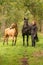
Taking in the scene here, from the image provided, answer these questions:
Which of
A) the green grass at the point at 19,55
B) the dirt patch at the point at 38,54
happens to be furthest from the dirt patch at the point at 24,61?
the dirt patch at the point at 38,54

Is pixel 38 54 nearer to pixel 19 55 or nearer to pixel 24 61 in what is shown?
pixel 19 55

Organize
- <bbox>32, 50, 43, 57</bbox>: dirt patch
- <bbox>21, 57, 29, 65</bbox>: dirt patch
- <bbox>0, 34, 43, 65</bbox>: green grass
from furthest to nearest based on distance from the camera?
<bbox>32, 50, 43, 57</bbox>: dirt patch
<bbox>0, 34, 43, 65</bbox>: green grass
<bbox>21, 57, 29, 65</bbox>: dirt patch

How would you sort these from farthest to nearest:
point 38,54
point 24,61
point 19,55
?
point 38,54 < point 19,55 < point 24,61

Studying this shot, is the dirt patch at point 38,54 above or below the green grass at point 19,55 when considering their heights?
below

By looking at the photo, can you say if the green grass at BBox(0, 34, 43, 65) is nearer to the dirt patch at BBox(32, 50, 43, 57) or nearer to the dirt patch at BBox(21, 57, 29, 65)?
the dirt patch at BBox(32, 50, 43, 57)

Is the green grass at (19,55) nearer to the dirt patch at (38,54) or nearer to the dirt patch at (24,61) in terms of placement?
the dirt patch at (38,54)

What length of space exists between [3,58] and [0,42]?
7.66m

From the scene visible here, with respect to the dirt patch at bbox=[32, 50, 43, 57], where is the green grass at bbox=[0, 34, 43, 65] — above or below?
above

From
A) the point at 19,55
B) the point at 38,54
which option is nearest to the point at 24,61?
the point at 19,55

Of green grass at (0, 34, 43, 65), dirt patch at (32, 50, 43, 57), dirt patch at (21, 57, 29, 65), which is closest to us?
dirt patch at (21, 57, 29, 65)

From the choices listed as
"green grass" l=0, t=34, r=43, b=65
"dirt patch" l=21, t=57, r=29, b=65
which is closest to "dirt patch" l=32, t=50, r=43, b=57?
"green grass" l=0, t=34, r=43, b=65

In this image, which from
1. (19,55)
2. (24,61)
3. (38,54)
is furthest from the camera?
(38,54)

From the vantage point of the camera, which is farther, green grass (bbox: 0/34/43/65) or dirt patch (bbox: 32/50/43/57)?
dirt patch (bbox: 32/50/43/57)

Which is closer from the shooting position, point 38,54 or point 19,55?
point 19,55
